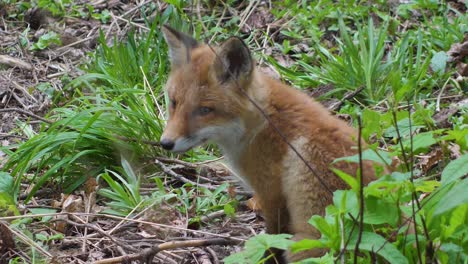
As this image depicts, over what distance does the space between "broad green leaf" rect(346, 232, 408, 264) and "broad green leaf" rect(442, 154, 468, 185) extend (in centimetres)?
40

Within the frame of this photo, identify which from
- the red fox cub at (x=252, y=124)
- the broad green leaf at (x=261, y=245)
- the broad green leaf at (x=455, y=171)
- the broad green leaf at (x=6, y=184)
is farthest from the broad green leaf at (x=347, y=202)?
the broad green leaf at (x=6, y=184)

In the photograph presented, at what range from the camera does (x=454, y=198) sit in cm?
309

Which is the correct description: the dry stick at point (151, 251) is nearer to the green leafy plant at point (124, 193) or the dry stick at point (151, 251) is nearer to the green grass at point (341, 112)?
the green grass at point (341, 112)

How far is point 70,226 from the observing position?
205 inches

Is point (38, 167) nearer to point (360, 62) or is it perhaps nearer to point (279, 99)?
point (279, 99)

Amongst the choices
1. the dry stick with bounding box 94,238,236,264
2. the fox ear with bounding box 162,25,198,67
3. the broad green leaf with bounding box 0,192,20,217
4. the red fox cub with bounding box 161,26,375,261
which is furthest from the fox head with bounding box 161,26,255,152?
the broad green leaf with bounding box 0,192,20,217

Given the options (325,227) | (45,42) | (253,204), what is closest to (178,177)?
(253,204)

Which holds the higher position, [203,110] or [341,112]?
[203,110]

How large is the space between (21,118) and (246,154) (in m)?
3.25

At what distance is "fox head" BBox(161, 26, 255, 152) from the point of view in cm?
470

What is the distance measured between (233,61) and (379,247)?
1.96m

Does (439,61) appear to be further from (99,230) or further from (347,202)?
(347,202)

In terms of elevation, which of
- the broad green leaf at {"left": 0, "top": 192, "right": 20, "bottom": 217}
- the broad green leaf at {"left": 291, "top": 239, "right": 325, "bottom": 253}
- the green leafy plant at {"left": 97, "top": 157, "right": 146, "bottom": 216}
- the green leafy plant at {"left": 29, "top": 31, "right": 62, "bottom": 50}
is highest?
the broad green leaf at {"left": 291, "top": 239, "right": 325, "bottom": 253}

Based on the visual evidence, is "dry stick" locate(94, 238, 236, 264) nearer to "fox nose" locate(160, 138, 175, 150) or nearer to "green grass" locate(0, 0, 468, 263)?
"fox nose" locate(160, 138, 175, 150)
